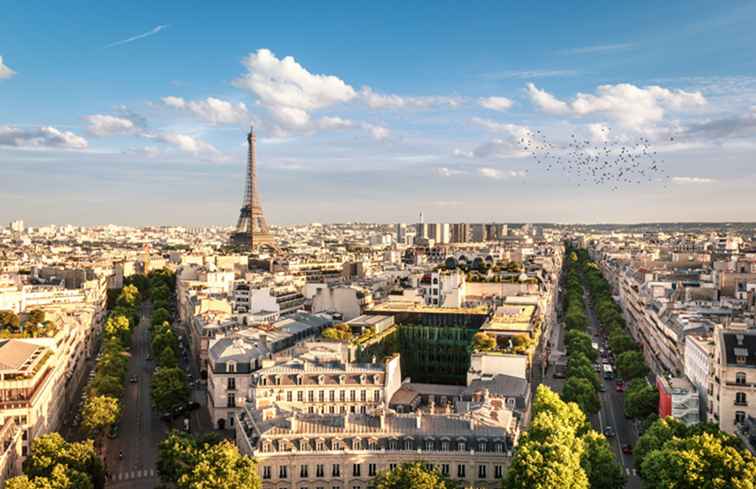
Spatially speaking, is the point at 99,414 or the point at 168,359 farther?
the point at 168,359

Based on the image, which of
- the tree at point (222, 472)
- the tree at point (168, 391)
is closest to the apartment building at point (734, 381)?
the tree at point (222, 472)

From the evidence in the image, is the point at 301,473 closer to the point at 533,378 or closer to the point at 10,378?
the point at 10,378

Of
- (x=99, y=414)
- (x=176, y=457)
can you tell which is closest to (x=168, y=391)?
(x=99, y=414)

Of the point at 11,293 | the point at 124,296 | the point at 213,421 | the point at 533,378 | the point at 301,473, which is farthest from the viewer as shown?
the point at 124,296

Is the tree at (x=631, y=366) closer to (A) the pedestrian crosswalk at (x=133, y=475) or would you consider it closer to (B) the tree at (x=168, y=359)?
(B) the tree at (x=168, y=359)

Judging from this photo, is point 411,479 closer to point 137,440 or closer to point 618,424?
point 137,440

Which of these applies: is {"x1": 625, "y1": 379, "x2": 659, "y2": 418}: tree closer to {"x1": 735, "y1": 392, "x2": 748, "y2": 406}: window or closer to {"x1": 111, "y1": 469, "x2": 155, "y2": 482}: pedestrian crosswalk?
{"x1": 735, "y1": 392, "x2": 748, "y2": 406}: window

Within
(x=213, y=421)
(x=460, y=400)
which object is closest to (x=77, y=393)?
(x=213, y=421)
